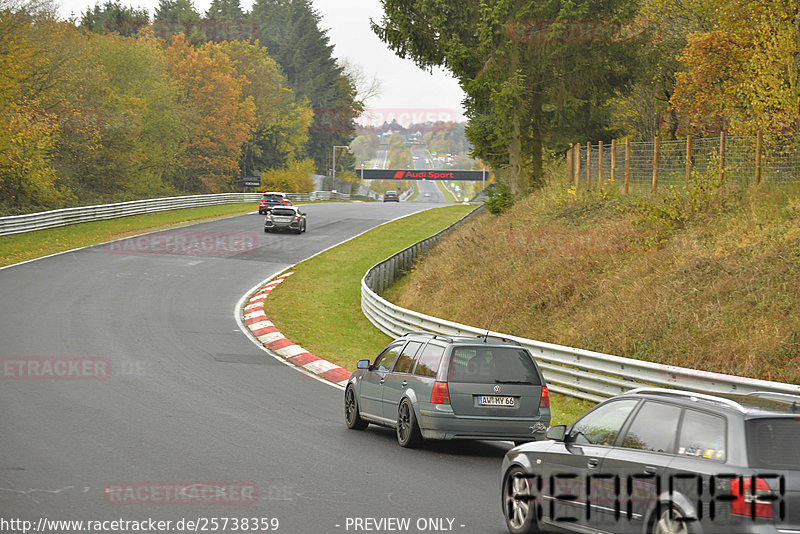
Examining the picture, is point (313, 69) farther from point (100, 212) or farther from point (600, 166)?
point (600, 166)

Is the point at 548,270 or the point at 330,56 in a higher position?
the point at 330,56

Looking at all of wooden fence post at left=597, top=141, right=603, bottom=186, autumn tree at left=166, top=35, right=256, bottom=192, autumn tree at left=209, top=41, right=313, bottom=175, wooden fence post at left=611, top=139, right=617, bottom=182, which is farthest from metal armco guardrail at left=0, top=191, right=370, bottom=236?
wooden fence post at left=611, top=139, right=617, bottom=182

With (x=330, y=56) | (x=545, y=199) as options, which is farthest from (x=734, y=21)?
(x=330, y=56)

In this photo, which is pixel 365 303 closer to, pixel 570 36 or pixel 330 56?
pixel 570 36

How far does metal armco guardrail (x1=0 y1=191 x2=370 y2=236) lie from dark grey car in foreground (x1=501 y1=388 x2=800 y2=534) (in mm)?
37742

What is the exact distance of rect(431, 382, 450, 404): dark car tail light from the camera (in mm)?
11109

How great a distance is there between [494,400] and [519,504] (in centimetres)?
388

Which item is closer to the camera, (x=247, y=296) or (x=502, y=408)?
(x=502, y=408)

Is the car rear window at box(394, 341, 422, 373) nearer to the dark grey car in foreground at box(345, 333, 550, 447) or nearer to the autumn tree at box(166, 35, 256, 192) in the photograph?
the dark grey car in foreground at box(345, 333, 550, 447)

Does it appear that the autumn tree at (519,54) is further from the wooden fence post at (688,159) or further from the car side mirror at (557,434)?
the car side mirror at (557,434)

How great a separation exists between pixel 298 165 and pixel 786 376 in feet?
319

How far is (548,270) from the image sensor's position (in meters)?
21.8

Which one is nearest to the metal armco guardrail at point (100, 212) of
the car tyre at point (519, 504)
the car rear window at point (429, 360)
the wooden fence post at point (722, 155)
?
the wooden fence post at point (722, 155)

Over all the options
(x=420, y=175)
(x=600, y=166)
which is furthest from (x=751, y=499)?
(x=420, y=175)
